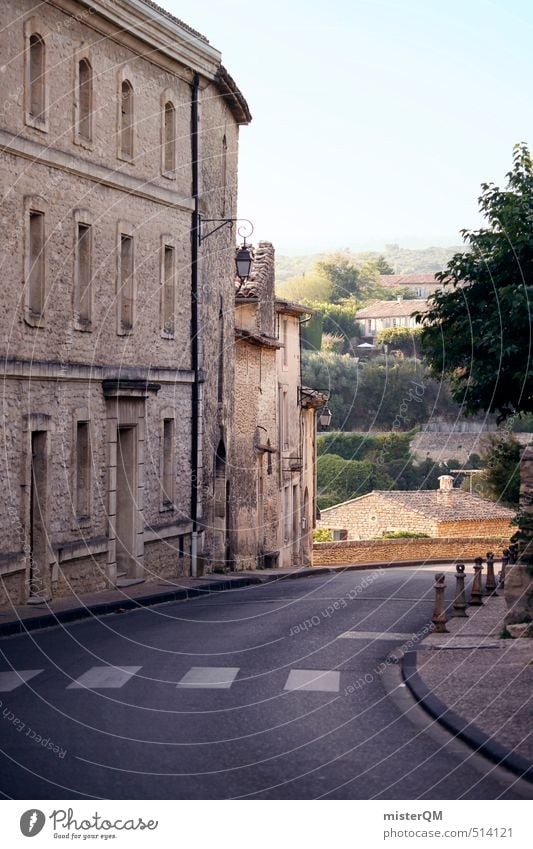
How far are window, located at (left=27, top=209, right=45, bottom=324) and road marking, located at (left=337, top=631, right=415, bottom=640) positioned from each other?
271 inches

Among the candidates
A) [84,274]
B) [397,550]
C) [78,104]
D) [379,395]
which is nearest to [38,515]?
[84,274]

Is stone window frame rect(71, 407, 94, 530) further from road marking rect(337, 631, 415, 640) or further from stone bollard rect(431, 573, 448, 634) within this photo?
stone bollard rect(431, 573, 448, 634)

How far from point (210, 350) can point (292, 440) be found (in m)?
15.9

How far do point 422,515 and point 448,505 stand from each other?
7.69 ft

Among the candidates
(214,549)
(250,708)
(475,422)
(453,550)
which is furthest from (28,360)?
(475,422)

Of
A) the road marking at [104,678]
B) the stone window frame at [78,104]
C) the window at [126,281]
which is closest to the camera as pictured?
the road marking at [104,678]

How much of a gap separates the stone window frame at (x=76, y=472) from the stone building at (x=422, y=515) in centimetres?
3486

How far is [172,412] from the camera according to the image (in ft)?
85.7

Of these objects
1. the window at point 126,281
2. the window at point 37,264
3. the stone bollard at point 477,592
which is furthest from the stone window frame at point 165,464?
the stone bollard at point 477,592

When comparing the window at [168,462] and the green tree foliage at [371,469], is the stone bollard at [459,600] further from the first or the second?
the green tree foliage at [371,469]

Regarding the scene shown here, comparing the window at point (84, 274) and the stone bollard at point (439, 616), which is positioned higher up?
the window at point (84, 274)

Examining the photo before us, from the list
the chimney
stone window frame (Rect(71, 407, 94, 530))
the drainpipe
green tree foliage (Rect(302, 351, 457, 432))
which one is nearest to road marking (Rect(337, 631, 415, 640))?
stone window frame (Rect(71, 407, 94, 530))

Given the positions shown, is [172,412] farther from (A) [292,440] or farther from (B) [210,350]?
(A) [292,440]

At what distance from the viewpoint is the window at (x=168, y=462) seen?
85.6ft
